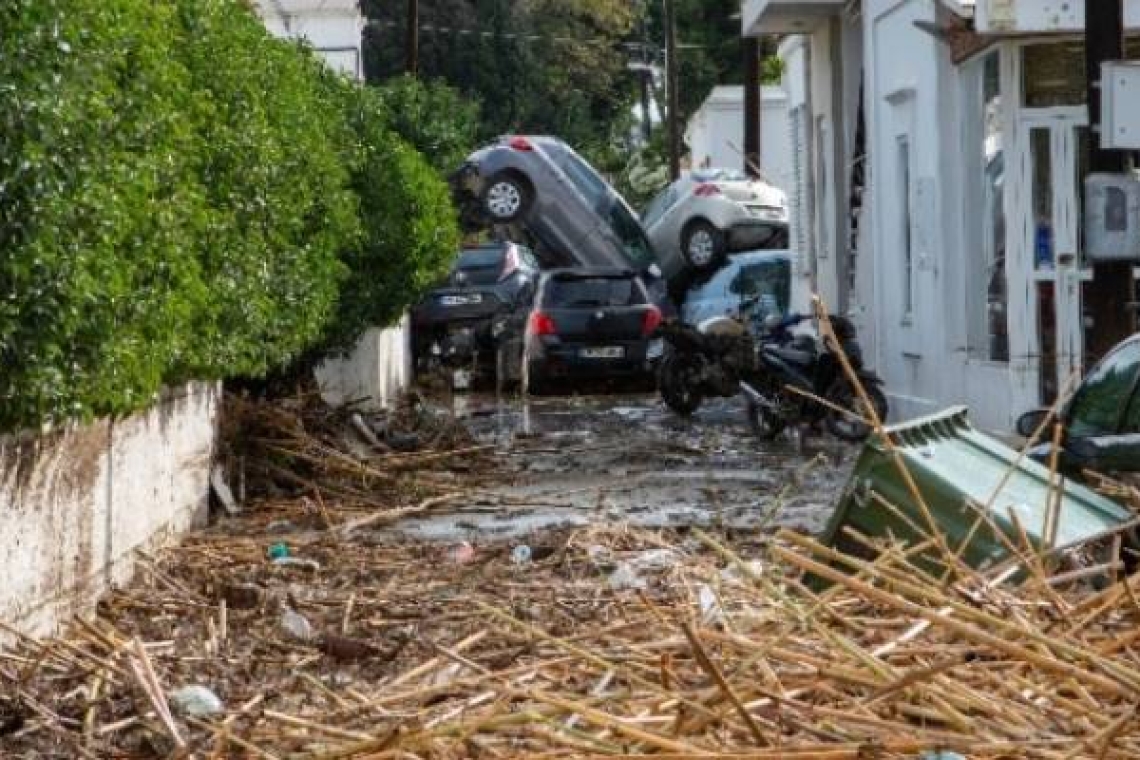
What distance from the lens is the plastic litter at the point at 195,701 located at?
336 inches

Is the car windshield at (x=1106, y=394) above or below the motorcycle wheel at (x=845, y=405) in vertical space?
above

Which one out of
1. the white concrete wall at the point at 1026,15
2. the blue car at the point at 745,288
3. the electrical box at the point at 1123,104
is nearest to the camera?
the electrical box at the point at 1123,104

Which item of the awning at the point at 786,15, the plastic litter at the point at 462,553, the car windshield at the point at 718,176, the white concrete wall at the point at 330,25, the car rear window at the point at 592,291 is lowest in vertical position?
the plastic litter at the point at 462,553

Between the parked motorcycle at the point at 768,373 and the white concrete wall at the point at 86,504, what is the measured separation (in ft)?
23.8

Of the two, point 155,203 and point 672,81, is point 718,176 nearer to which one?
point 672,81

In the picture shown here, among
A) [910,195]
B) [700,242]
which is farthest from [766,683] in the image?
[700,242]

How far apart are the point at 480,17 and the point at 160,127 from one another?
55883 mm

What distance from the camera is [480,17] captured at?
68625mm

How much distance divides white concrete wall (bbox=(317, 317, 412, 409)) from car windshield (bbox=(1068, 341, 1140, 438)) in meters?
13.0

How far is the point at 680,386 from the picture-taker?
29.1 m

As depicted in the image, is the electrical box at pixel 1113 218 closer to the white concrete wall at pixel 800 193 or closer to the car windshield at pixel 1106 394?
the car windshield at pixel 1106 394

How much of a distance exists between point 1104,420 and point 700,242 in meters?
30.9

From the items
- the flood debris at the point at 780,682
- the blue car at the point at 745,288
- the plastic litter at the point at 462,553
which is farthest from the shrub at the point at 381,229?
the flood debris at the point at 780,682

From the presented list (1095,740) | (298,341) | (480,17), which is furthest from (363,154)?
(480,17)
